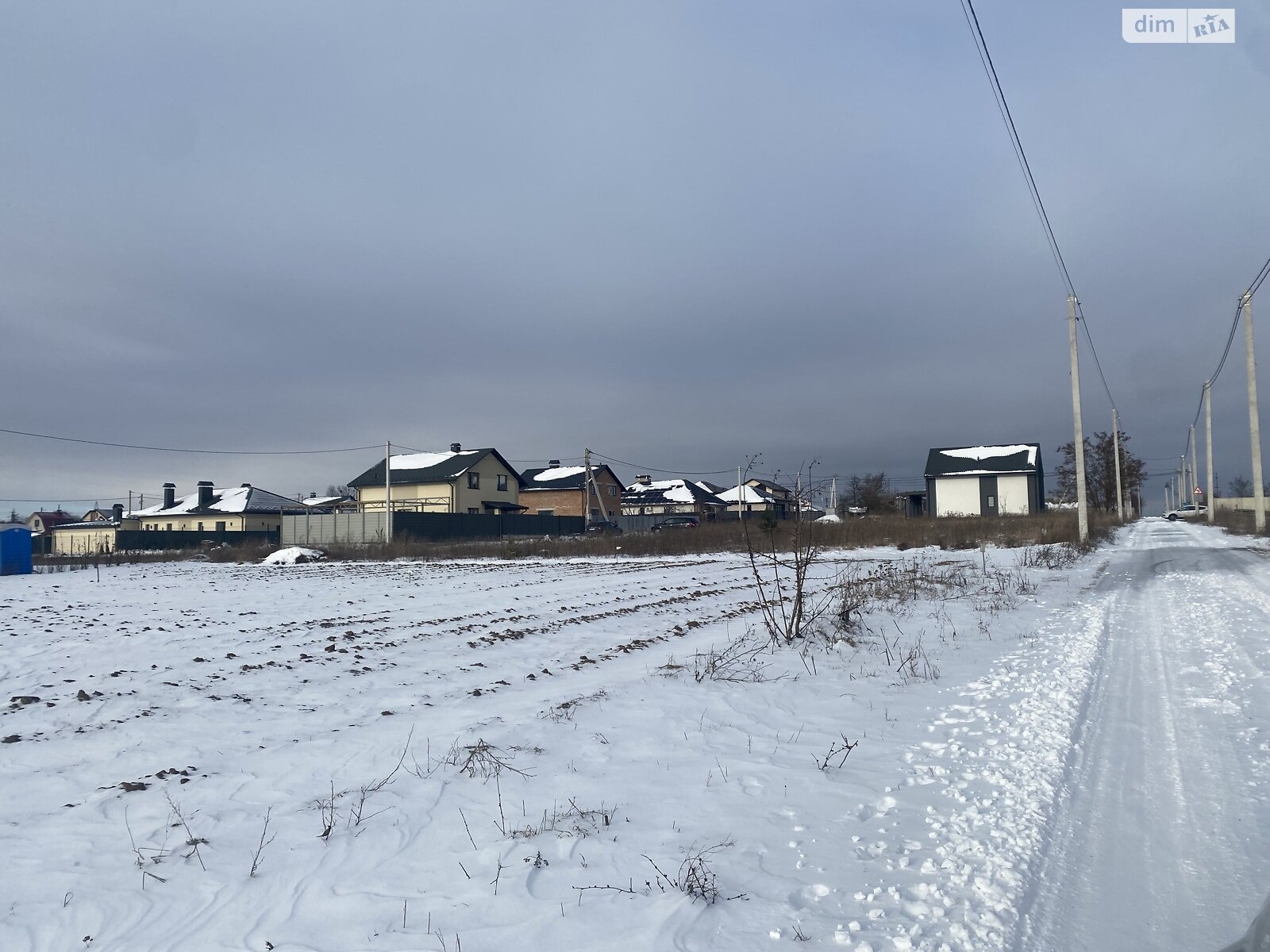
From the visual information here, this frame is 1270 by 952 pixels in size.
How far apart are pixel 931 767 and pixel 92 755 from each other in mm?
5461

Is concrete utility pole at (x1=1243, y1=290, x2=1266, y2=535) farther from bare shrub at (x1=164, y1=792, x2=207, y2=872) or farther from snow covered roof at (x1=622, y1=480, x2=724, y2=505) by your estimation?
snow covered roof at (x1=622, y1=480, x2=724, y2=505)

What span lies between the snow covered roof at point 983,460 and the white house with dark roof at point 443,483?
112 ft

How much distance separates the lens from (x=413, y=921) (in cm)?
321

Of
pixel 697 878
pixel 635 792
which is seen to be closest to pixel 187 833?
pixel 635 792

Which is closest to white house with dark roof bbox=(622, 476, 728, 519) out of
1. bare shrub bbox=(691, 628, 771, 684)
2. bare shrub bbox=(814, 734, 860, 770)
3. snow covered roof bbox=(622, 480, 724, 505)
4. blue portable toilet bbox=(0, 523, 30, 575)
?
snow covered roof bbox=(622, 480, 724, 505)

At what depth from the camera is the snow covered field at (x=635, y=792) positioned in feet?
10.5

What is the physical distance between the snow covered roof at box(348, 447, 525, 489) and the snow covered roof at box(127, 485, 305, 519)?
8.36 meters

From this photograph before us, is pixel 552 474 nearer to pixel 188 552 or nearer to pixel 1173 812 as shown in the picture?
pixel 188 552

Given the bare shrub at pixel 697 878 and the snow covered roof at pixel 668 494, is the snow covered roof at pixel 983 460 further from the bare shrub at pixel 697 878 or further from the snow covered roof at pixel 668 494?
the bare shrub at pixel 697 878

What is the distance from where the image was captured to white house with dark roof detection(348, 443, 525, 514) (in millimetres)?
60594

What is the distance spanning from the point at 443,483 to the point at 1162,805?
5900 cm

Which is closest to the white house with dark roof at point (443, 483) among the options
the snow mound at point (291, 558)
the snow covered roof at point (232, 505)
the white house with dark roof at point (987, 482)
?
the snow covered roof at point (232, 505)

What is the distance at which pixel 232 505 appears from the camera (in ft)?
226

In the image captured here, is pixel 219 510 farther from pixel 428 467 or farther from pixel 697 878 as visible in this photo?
pixel 697 878
